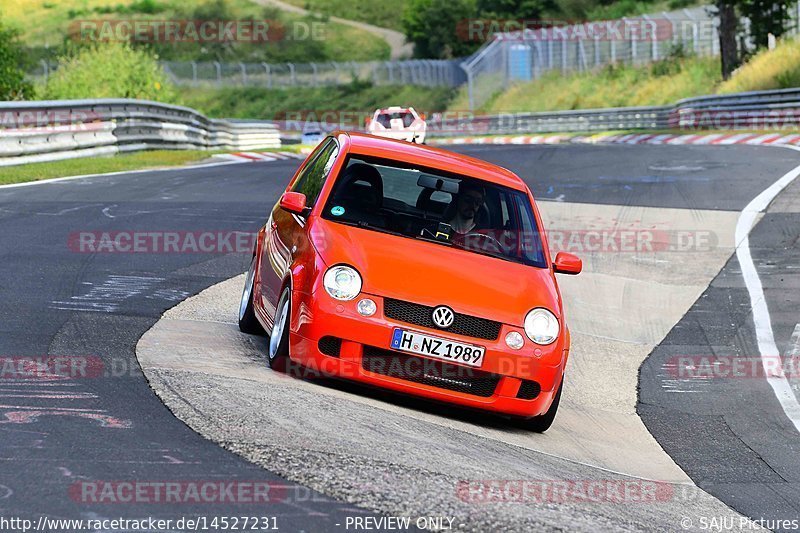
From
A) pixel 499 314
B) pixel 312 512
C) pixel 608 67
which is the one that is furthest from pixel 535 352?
pixel 608 67

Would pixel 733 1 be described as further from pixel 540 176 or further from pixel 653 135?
pixel 540 176

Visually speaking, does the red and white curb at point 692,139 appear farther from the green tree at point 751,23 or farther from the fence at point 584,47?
the fence at point 584,47

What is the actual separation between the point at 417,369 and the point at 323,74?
264ft

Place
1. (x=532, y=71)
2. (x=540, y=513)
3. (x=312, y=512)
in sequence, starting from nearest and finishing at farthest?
(x=312, y=512) → (x=540, y=513) → (x=532, y=71)

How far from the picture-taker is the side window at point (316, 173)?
342 inches

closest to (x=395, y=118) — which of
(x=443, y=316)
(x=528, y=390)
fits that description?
(x=528, y=390)

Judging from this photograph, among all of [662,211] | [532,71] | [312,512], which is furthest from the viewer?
[532,71]

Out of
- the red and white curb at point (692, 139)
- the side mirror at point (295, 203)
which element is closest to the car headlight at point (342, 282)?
the side mirror at point (295, 203)

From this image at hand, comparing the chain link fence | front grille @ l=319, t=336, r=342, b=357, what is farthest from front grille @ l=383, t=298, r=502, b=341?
the chain link fence

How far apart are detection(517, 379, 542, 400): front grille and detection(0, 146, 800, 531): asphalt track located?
0.98m

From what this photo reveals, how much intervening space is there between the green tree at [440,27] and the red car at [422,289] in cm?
8183

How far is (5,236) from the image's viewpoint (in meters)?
12.8

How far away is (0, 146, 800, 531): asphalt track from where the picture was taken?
5203 millimetres

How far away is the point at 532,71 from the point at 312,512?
62257mm
